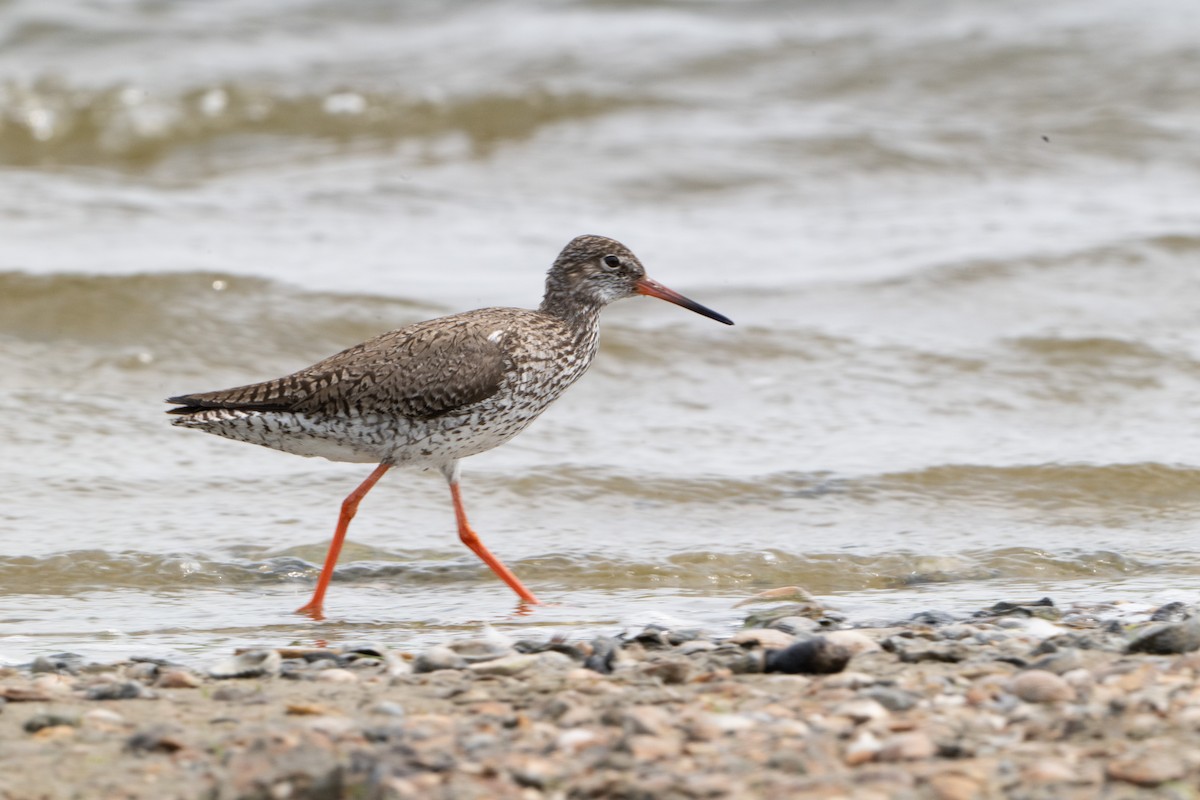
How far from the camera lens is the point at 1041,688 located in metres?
4.53

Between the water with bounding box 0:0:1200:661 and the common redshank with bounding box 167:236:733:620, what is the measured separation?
66cm

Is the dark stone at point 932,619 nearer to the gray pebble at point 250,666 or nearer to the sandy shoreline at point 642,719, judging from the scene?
the sandy shoreline at point 642,719

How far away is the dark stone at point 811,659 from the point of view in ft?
16.2

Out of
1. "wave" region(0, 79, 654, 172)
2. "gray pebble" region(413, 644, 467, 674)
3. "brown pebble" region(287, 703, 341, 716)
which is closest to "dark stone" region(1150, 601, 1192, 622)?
"gray pebble" region(413, 644, 467, 674)

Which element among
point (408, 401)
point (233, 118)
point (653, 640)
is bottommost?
point (653, 640)

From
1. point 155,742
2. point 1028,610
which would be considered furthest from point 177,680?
point 1028,610

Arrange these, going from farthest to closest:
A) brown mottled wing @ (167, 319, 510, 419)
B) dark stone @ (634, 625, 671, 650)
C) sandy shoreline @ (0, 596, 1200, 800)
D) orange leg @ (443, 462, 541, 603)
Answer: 1. orange leg @ (443, 462, 541, 603)
2. brown mottled wing @ (167, 319, 510, 419)
3. dark stone @ (634, 625, 671, 650)
4. sandy shoreline @ (0, 596, 1200, 800)

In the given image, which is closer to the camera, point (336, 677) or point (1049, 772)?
point (1049, 772)

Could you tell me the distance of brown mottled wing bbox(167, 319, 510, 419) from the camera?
701cm

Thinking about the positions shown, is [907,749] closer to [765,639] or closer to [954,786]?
[954,786]

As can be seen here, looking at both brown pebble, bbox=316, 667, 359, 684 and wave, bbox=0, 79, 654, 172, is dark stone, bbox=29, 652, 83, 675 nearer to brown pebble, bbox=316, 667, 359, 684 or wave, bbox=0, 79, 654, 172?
brown pebble, bbox=316, 667, 359, 684

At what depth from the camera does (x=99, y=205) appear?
14711 millimetres

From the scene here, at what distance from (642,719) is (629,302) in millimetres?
8221

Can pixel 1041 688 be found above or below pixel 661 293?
below
